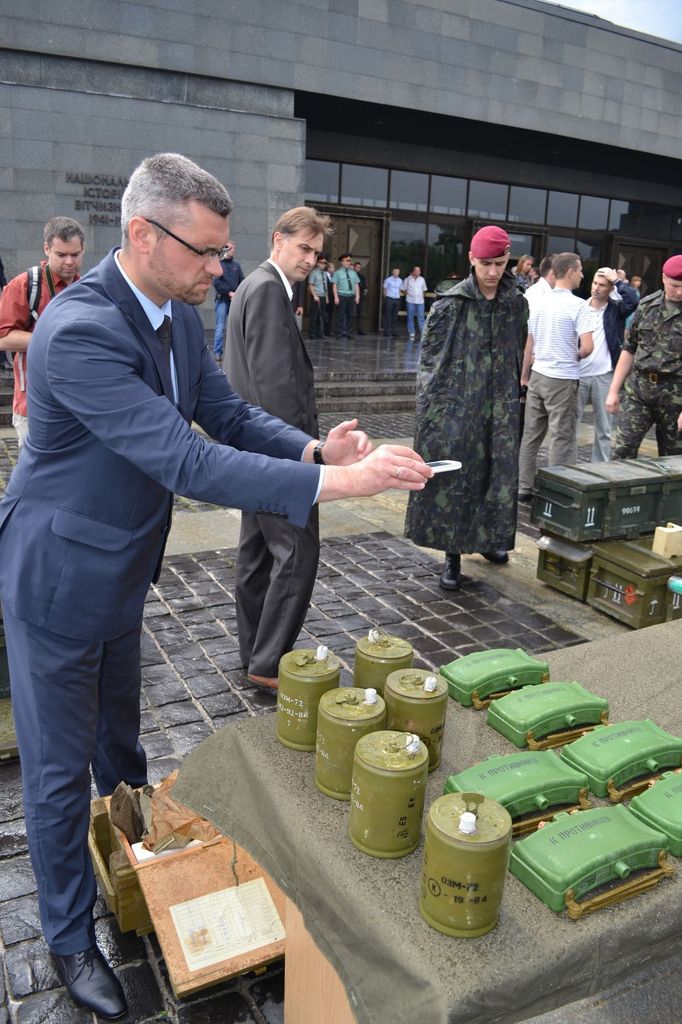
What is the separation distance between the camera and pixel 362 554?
6469 millimetres

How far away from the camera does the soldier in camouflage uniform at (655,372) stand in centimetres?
672

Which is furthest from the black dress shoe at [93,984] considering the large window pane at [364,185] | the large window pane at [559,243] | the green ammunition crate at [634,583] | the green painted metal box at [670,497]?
the large window pane at [559,243]

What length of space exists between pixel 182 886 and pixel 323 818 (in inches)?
37.2

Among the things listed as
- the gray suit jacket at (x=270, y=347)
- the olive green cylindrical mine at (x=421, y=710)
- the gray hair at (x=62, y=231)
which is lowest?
the olive green cylindrical mine at (x=421, y=710)

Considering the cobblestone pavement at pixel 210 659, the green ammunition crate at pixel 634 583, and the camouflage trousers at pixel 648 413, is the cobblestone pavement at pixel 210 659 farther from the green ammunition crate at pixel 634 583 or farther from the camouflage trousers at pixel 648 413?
the camouflage trousers at pixel 648 413

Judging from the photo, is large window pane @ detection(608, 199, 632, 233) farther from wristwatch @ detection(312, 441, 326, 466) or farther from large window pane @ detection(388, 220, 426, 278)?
wristwatch @ detection(312, 441, 326, 466)

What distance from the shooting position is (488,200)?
2330 cm

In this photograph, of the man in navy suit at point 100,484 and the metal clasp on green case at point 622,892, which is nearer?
the metal clasp on green case at point 622,892

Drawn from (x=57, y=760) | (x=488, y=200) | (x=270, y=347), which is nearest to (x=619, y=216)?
(x=488, y=200)

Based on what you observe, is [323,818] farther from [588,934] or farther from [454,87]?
[454,87]

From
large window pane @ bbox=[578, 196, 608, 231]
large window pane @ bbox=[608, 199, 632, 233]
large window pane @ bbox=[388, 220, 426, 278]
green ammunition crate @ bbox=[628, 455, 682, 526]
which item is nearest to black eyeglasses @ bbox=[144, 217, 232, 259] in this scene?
green ammunition crate @ bbox=[628, 455, 682, 526]

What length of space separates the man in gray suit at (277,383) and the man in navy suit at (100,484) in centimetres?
125

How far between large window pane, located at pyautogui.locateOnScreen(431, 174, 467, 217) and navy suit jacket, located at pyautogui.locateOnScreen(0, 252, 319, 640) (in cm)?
2190

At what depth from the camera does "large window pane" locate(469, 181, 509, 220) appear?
22984 millimetres
